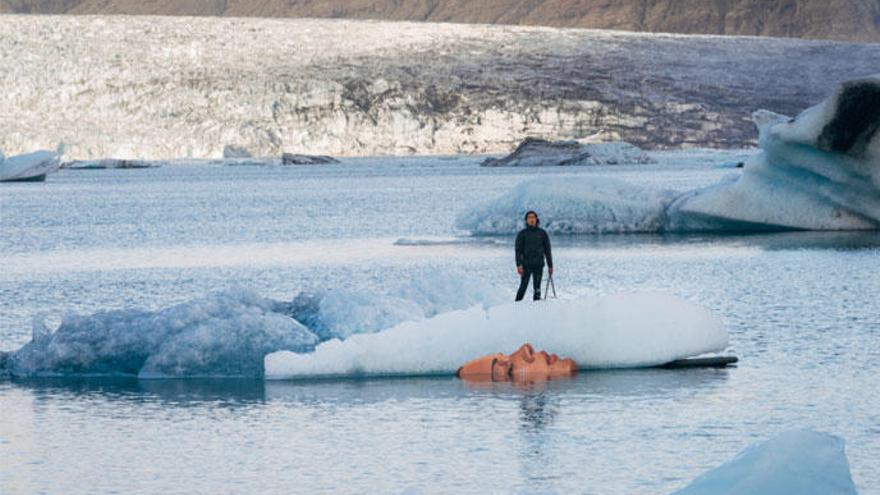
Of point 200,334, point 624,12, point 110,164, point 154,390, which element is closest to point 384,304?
point 200,334

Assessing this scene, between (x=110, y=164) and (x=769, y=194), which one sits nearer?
(x=769, y=194)

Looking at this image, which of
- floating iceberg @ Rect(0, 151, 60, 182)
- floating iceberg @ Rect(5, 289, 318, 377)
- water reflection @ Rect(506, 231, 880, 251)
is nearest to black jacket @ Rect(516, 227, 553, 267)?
floating iceberg @ Rect(5, 289, 318, 377)

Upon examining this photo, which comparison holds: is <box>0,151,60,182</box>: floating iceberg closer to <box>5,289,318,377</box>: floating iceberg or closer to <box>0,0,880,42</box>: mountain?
<box>5,289,318,377</box>: floating iceberg

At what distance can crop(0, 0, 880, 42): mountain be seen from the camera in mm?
166500

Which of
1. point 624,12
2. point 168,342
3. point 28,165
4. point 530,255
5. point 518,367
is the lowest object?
point 518,367

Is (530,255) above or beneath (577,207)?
beneath

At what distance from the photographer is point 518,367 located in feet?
32.3

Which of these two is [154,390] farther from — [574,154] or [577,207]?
[574,154]

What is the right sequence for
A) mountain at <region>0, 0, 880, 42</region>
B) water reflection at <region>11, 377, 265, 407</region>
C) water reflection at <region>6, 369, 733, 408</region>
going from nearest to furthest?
water reflection at <region>6, 369, 733, 408</region> < water reflection at <region>11, 377, 265, 407</region> < mountain at <region>0, 0, 880, 42</region>

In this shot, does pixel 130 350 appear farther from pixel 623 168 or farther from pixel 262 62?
pixel 262 62

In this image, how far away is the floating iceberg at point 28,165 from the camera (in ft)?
169

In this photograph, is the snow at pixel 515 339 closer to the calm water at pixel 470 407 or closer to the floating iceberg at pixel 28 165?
the calm water at pixel 470 407

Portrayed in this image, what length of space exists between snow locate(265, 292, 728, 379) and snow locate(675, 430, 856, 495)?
443 centimetres

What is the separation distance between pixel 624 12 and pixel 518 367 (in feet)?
555
